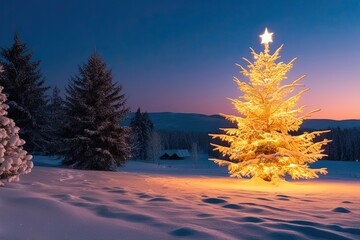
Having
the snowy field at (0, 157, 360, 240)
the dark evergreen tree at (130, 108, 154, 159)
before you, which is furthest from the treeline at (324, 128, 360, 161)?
the snowy field at (0, 157, 360, 240)

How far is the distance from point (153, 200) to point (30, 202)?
2329 mm

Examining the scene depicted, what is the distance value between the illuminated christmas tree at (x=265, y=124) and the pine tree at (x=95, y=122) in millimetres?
8575

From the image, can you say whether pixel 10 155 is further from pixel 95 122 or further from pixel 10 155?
pixel 95 122

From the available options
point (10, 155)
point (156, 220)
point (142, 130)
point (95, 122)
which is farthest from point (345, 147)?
point (156, 220)

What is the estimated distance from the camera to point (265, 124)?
14500 millimetres

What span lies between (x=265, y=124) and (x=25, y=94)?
57.2 ft

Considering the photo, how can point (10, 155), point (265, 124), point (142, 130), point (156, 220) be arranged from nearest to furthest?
point (156, 220) < point (10, 155) < point (265, 124) < point (142, 130)

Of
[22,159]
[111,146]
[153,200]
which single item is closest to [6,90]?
[111,146]

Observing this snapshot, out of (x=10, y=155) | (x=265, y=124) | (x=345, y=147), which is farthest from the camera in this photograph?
(x=345, y=147)

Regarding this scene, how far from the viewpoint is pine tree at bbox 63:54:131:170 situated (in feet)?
67.0

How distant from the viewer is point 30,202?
5074mm

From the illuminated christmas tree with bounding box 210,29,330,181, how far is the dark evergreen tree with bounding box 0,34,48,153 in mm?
15077

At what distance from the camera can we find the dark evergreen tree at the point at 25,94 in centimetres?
2359

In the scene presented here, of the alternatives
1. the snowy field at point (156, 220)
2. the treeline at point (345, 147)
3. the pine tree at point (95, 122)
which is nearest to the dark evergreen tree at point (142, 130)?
the pine tree at point (95, 122)
